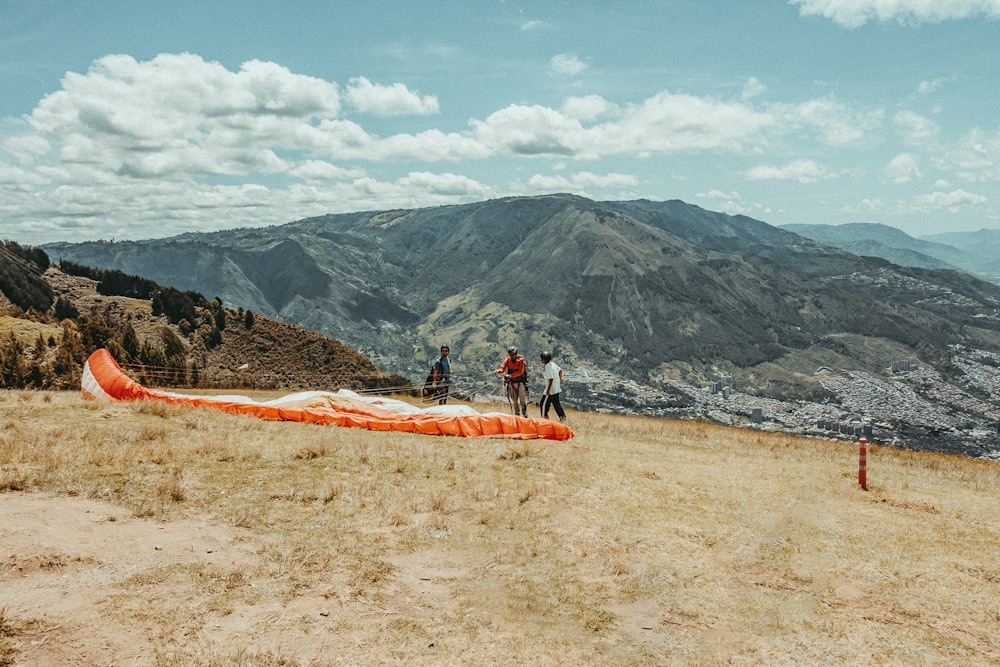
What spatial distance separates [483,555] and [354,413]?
11548 mm

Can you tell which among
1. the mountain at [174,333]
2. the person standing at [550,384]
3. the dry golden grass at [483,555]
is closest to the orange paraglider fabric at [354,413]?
the dry golden grass at [483,555]

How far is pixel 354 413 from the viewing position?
20.4 m

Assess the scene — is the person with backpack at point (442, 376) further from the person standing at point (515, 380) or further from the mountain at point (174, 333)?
the mountain at point (174, 333)

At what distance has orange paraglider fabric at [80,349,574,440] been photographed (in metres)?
19.3

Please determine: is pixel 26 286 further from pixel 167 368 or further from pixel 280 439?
pixel 280 439

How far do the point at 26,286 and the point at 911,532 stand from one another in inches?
3086

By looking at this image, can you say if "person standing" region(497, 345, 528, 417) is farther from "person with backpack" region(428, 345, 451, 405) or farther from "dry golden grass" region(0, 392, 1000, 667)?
"dry golden grass" region(0, 392, 1000, 667)

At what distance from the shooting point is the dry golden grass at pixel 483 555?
23.2 ft

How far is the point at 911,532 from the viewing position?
13078 mm

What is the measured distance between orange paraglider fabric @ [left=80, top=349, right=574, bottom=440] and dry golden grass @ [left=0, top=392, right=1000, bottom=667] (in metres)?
1.66

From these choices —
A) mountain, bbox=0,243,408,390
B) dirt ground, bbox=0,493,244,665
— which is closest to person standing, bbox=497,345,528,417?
dirt ground, bbox=0,493,244,665

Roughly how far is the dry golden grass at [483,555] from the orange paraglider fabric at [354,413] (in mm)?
1656

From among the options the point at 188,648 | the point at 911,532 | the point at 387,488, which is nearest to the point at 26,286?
the point at 387,488

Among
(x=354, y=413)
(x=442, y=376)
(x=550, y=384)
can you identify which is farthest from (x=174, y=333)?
(x=550, y=384)
